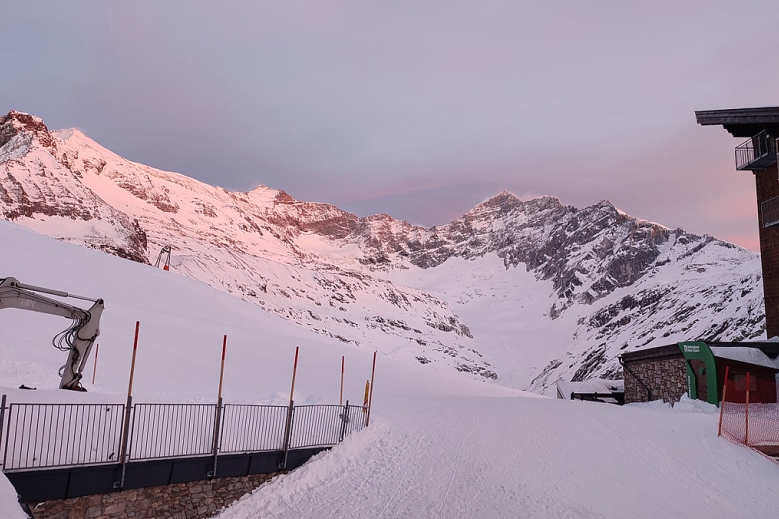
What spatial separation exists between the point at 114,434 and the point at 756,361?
24.9 m

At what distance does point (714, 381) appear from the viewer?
23.5 m

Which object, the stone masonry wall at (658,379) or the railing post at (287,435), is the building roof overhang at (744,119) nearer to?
the stone masonry wall at (658,379)

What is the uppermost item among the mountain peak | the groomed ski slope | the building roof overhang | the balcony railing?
the mountain peak

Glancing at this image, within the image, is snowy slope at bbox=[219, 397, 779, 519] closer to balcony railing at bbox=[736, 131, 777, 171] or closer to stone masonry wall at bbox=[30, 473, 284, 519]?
stone masonry wall at bbox=[30, 473, 284, 519]

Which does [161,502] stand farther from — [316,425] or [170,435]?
[316,425]

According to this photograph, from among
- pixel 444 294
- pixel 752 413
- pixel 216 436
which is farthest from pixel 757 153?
pixel 444 294

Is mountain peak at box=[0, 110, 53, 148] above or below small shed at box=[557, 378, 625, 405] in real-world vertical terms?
above

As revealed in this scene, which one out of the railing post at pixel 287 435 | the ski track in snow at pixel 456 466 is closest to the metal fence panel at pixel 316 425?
the railing post at pixel 287 435

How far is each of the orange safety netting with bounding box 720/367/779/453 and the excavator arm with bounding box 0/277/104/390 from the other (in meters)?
→ 21.3

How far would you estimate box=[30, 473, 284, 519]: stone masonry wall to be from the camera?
12.4 m

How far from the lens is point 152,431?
1412 cm

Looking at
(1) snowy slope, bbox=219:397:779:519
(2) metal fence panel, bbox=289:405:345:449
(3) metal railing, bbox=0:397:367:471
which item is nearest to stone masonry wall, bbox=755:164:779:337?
(1) snowy slope, bbox=219:397:779:519

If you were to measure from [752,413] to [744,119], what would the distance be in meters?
16.3

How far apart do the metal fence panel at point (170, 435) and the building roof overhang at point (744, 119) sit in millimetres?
28619
